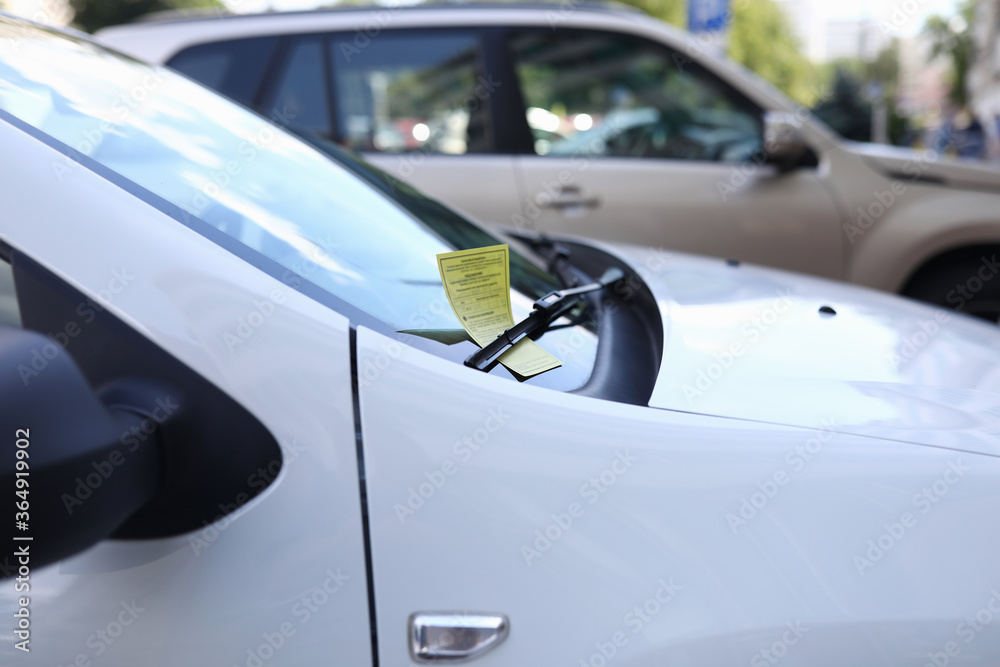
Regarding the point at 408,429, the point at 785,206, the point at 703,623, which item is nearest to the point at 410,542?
the point at 408,429

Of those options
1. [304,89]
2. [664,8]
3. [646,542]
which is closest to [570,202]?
[304,89]

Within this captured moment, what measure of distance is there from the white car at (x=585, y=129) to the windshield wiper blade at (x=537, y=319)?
1931 millimetres

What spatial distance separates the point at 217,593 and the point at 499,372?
0.47 meters

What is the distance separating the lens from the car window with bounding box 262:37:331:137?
3.87 metres

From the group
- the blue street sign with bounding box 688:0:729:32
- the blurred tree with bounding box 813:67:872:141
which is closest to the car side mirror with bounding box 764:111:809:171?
the blue street sign with bounding box 688:0:729:32

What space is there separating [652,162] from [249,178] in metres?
2.63

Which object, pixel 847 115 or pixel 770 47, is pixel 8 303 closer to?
pixel 847 115

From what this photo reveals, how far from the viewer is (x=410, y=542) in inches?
41.5

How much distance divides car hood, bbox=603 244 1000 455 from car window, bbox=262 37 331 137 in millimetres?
2332

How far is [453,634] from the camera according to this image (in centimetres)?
104

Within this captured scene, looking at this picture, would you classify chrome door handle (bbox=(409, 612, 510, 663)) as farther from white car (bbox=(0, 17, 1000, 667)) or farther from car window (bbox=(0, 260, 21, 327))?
car window (bbox=(0, 260, 21, 327))

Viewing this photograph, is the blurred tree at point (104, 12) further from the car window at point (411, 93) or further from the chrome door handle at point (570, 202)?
the chrome door handle at point (570, 202)

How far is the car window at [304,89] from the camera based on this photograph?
12.7ft

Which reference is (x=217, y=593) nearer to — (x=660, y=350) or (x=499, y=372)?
(x=499, y=372)
